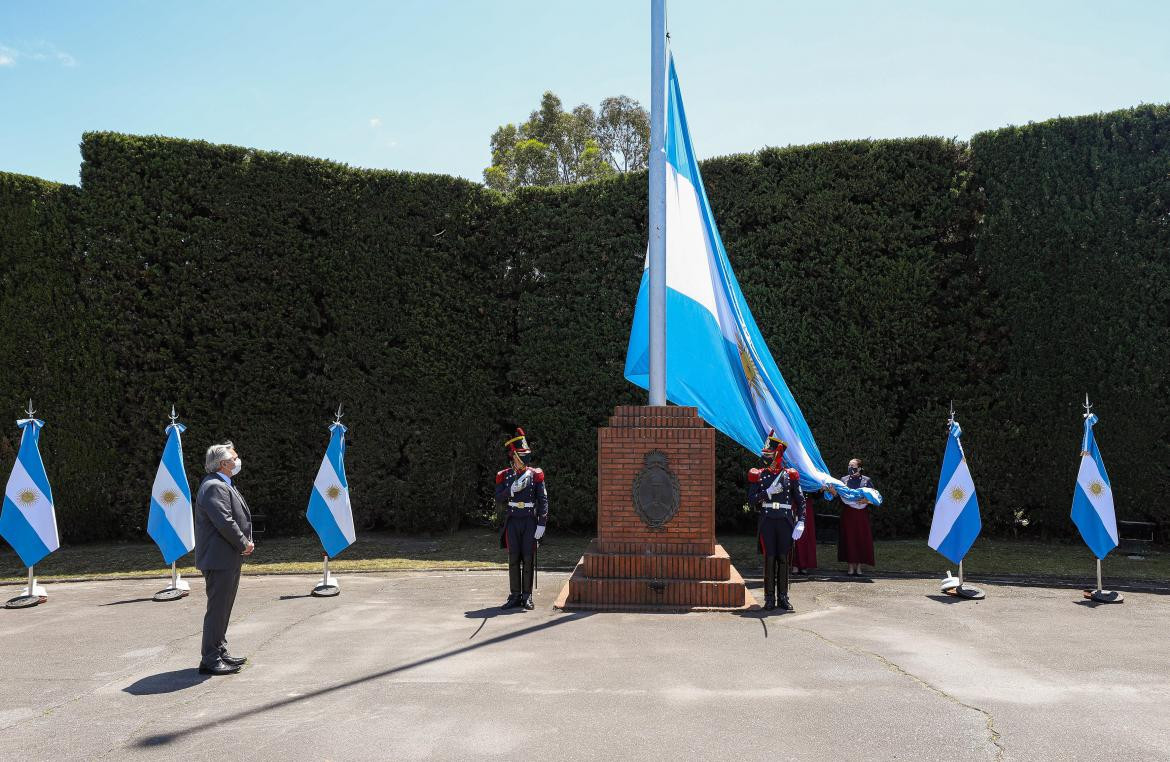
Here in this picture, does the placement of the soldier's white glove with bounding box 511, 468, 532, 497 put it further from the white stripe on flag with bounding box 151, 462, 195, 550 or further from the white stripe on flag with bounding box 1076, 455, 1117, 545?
the white stripe on flag with bounding box 1076, 455, 1117, 545

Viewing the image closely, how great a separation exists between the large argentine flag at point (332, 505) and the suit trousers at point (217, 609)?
3611 mm

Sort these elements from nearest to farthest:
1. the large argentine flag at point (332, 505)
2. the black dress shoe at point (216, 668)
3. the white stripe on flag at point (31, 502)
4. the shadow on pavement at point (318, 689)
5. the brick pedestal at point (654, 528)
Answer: the shadow on pavement at point (318, 689) → the black dress shoe at point (216, 668) → the brick pedestal at point (654, 528) → the white stripe on flag at point (31, 502) → the large argentine flag at point (332, 505)

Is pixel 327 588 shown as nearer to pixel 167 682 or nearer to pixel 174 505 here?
pixel 174 505

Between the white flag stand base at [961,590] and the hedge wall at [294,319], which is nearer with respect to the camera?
the white flag stand base at [961,590]

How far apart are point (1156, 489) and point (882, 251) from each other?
5.39m

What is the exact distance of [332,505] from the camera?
9.92 metres

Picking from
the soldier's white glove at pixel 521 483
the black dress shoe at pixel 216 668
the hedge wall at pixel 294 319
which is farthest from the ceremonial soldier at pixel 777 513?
the hedge wall at pixel 294 319

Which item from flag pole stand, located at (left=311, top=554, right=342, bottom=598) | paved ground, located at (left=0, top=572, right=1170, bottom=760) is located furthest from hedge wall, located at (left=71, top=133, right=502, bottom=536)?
Answer: paved ground, located at (left=0, top=572, right=1170, bottom=760)

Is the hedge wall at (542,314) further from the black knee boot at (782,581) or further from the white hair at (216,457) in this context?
the white hair at (216,457)

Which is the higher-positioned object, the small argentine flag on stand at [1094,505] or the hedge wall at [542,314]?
the hedge wall at [542,314]

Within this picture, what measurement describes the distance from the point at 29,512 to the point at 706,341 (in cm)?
828

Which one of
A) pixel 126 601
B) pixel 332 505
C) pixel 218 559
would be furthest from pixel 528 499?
pixel 126 601

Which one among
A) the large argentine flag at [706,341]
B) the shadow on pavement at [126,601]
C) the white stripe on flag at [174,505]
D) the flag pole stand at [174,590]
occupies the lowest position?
the shadow on pavement at [126,601]

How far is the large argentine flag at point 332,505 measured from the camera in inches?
388
